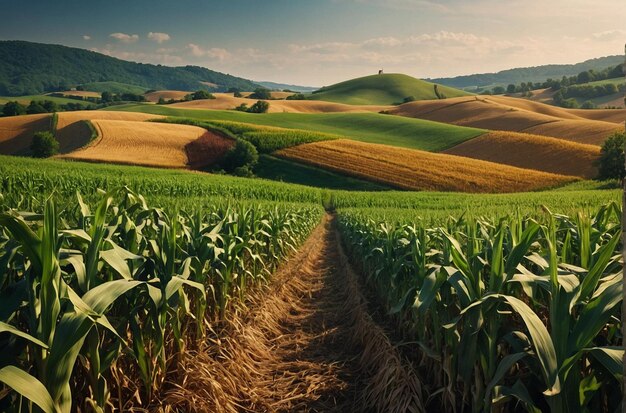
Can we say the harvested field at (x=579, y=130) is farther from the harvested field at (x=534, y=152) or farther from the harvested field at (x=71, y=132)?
the harvested field at (x=71, y=132)

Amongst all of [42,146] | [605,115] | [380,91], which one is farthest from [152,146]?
[380,91]

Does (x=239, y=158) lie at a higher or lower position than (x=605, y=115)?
lower

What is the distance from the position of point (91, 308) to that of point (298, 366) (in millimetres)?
3370

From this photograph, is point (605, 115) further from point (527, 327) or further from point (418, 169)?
point (527, 327)

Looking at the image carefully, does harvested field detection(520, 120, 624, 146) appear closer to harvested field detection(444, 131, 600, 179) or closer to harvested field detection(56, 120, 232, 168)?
harvested field detection(444, 131, 600, 179)

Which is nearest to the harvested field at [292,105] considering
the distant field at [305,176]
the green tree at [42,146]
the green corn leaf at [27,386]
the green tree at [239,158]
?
the distant field at [305,176]

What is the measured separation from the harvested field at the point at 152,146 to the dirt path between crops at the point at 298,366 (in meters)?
41.6

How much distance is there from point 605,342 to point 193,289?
357 cm

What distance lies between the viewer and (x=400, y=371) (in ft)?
13.5

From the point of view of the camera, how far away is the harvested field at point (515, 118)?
66.9 meters

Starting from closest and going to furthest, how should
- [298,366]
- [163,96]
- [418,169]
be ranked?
[298,366] → [418,169] → [163,96]

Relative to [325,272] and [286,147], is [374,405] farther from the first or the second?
[286,147]

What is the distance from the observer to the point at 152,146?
52.1m

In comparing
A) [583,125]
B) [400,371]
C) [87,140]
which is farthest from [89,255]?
[583,125]
